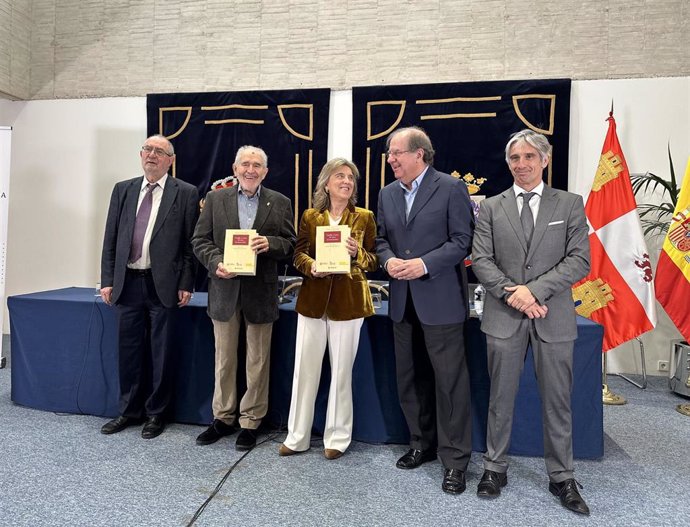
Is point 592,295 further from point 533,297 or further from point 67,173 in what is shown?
point 67,173

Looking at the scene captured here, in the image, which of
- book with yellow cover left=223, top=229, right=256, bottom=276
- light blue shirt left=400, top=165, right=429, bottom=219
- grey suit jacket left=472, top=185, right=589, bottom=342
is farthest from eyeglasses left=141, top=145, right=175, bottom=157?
grey suit jacket left=472, top=185, right=589, bottom=342

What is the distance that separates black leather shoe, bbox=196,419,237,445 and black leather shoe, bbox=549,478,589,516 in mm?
1657

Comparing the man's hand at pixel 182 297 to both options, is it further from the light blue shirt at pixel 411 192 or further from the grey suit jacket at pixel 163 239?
the light blue shirt at pixel 411 192

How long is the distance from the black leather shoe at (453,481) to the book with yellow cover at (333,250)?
101cm

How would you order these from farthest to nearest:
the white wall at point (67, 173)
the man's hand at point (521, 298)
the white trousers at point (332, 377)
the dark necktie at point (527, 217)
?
the white wall at point (67, 173), the white trousers at point (332, 377), the dark necktie at point (527, 217), the man's hand at point (521, 298)

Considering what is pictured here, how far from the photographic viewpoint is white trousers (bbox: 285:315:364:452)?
240cm

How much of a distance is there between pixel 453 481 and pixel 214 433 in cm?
127

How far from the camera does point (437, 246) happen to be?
2201 millimetres

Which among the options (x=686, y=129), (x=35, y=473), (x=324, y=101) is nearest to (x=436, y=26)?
(x=324, y=101)

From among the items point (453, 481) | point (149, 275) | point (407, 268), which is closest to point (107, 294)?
point (149, 275)

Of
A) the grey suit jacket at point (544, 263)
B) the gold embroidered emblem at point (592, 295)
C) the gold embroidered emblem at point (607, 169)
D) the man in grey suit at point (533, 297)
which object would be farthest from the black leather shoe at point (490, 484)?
the gold embroidered emblem at point (607, 169)

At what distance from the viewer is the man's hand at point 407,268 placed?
83.5 inches

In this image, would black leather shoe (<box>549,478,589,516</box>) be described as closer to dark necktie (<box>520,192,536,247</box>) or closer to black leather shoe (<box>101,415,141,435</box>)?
dark necktie (<box>520,192,536,247</box>)

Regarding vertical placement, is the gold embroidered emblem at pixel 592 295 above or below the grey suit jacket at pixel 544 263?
below
